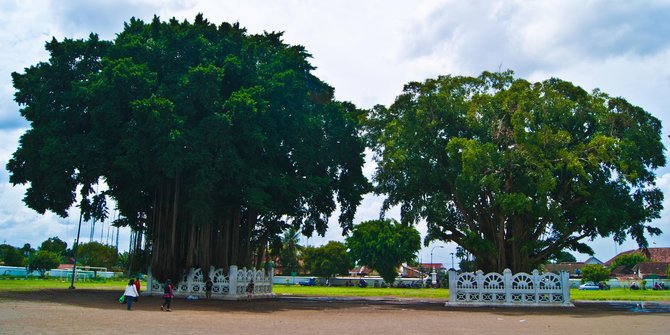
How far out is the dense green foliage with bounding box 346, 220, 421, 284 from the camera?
70.5 meters

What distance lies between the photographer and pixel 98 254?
88562 mm

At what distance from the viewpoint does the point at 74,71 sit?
28.7 metres

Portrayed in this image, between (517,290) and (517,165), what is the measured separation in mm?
6127

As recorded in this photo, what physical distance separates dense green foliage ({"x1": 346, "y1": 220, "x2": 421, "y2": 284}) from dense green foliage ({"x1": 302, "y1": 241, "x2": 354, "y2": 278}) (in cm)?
1046

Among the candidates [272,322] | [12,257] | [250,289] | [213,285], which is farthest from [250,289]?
[12,257]

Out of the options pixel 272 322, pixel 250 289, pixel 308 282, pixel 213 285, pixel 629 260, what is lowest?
pixel 308 282

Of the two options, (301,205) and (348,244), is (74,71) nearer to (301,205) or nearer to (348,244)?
(301,205)

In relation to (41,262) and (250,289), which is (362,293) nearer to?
(250,289)

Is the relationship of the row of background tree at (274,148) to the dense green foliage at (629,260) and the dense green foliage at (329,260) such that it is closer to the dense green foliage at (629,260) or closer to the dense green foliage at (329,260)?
the dense green foliage at (329,260)

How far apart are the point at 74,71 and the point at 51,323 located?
17983 mm

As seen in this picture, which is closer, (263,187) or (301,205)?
(263,187)

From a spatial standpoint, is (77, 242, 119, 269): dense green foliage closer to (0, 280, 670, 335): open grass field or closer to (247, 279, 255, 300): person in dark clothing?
(247, 279, 255, 300): person in dark clothing

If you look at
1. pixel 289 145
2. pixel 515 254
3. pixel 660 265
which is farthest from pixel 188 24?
pixel 660 265

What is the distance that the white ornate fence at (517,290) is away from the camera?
87.5ft
